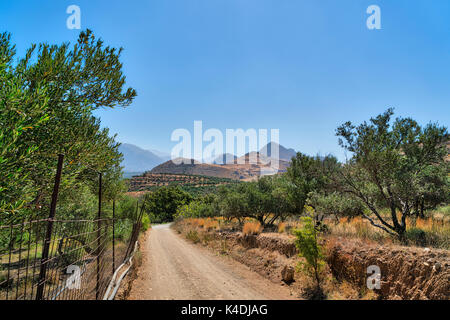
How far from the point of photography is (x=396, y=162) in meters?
8.20

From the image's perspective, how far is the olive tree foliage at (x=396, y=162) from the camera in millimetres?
8203

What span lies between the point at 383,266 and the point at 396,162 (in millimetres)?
3641

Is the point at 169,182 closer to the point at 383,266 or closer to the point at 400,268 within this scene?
the point at 383,266

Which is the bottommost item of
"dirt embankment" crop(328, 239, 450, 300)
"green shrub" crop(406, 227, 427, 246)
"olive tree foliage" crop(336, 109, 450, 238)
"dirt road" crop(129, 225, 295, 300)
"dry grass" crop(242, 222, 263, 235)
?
"dirt road" crop(129, 225, 295, 300)

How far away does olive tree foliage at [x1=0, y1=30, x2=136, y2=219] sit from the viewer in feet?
16.7

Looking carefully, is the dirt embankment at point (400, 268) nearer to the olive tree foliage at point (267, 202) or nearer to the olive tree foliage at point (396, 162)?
the olive tree foliage at point (396, 162)

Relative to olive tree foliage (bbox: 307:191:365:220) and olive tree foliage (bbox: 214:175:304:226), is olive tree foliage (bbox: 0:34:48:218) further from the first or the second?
olive tree foliage (bbox: 214:175:304:226)

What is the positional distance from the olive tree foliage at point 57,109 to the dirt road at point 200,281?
16.5ft

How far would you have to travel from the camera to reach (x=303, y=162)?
16391mm

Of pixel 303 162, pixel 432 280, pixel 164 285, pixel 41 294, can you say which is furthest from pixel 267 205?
pixel 41 294

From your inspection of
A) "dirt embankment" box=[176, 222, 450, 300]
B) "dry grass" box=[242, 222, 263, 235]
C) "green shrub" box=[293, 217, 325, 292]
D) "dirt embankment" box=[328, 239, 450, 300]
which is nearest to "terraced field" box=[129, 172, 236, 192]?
"dry grass" box=[242, 222, 263, 235]

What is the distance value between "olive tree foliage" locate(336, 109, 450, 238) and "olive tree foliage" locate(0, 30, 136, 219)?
355 inches
